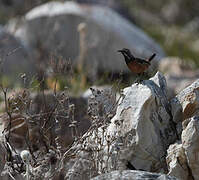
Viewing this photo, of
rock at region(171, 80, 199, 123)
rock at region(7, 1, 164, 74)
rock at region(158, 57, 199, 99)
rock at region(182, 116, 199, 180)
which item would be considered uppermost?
rock at region(7, 1, 164, 74)

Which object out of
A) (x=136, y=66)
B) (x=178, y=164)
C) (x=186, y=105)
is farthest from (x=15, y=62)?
(x=178, y=164)

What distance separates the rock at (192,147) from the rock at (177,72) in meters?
5.19

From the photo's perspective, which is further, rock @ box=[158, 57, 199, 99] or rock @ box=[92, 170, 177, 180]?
rock @ box=[158, 57, 199, 99]

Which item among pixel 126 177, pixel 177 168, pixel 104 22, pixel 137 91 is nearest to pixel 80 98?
pixel 137 91

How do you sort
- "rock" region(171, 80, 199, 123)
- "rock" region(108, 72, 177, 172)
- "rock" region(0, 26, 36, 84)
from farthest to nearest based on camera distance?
"rock" region(0, 26, 36, 84)
"rock" region(171, 80, 199, 123)
"rock" region(108, 72, 177, 172)

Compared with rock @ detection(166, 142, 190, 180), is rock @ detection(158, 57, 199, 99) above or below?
above

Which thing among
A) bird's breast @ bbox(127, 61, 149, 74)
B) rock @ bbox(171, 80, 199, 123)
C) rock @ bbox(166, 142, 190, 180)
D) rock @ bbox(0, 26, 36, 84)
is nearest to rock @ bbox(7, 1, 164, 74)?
rock @ bbox(0, 26, 36, 84)

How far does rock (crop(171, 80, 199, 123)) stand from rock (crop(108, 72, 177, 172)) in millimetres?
78

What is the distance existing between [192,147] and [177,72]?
7.27 metres

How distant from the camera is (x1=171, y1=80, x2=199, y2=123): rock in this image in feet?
17.8

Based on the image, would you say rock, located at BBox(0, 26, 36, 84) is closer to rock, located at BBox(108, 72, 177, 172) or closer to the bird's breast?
the bird's breast

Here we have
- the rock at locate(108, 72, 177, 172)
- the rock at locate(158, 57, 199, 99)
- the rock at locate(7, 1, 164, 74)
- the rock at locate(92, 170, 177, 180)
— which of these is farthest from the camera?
the rock at locate(7, 1, 164, 74)

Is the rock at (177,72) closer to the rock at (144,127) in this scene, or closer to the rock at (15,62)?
the rock at (15,62)

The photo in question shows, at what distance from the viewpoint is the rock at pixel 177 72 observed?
35.4 feet
